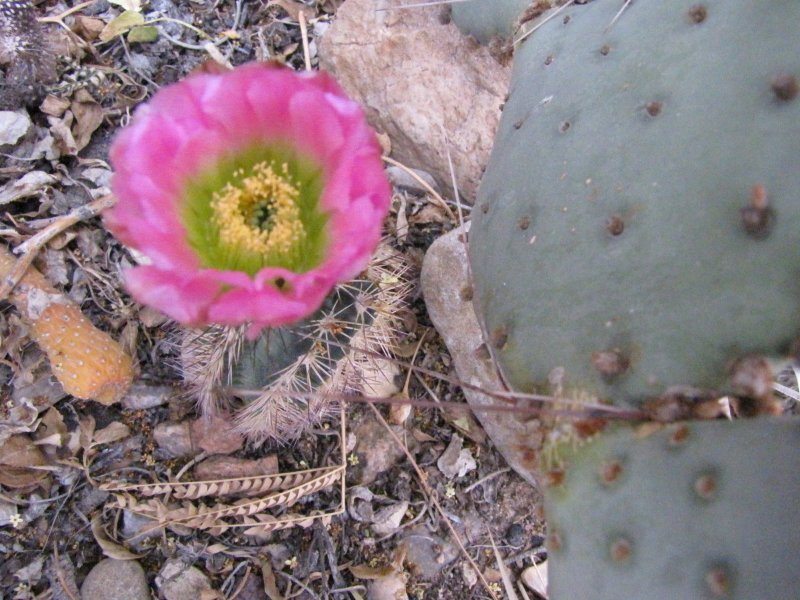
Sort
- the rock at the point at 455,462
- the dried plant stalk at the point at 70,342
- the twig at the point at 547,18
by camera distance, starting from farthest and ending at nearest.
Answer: the rock at the point at 455,462
the dried plant stalk at the point at 70,342
the twig at the point at 547,18

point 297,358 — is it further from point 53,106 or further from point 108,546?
point 53,106

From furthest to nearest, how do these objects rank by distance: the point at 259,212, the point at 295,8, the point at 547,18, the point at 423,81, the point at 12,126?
1. the point at 295,8
2. the point at 423,81
3. the point at 12,126
4. the point at 547,18
5. the point at 259,212

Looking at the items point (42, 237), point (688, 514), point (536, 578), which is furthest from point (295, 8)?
point (688, 514)

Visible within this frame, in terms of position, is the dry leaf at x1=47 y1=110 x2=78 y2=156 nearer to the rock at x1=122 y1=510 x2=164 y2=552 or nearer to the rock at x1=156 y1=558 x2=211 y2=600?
the rock at x1=122 y1=510 x2=164 y2=552

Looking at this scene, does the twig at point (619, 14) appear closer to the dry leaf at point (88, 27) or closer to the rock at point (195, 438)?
the rock at point (195, 438)

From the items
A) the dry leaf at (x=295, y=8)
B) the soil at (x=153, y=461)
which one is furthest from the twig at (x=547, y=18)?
the dry leaf at (x=295, y=8)

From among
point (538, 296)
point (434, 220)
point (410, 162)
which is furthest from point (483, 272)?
point (410, 162)
